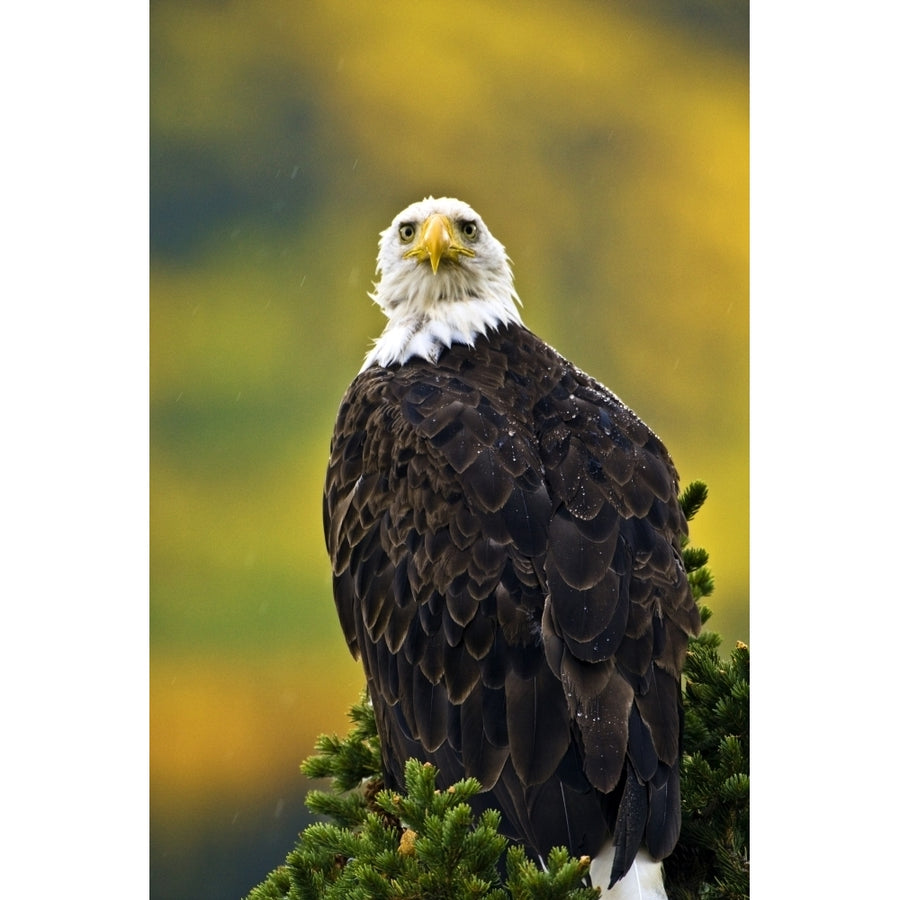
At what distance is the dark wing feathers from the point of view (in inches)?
133

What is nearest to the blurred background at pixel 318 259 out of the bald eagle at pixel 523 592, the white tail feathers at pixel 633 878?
the bald eagle at pixel 523 592

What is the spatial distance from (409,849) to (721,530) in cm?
176

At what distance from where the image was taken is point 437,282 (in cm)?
448

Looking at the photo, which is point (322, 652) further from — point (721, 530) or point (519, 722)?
point (721, 530)

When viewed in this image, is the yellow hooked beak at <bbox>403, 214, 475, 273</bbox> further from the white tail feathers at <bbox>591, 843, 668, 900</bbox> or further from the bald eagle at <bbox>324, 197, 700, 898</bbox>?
the white tail feathers at <bbox>591, 843, 668, 900</bbox>

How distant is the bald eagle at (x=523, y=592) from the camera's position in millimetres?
3373

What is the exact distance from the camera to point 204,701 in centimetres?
421

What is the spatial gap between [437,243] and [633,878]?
2010mm

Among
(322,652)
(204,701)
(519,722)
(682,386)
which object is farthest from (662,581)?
(204,701)

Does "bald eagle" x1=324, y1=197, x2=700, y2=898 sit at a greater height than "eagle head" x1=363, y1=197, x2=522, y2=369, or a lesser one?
lesser

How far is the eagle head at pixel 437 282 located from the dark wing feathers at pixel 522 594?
295 millimetres

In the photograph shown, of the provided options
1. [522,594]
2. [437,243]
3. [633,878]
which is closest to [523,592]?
[522,594]

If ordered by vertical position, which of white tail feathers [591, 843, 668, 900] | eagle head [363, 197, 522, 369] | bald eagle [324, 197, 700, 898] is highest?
eagle head [363, 197, 522, 369]

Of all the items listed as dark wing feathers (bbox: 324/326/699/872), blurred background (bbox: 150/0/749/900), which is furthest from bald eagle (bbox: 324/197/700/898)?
blurred background (bbox: 150/0/749/900)
